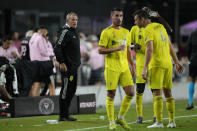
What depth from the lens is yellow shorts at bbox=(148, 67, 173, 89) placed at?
1052 centimetres

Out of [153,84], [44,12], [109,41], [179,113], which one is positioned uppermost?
[44,12]

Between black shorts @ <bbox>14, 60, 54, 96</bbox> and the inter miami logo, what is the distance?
146 centimetres

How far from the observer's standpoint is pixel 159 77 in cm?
1052

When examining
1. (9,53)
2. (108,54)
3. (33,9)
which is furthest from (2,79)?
(33,9)

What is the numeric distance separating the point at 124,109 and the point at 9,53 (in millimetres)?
5458

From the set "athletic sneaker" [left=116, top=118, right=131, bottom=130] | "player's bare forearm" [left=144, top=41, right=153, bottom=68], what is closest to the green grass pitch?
"athletic sneaker" [left=116, top=118, right=131, bottom=130]

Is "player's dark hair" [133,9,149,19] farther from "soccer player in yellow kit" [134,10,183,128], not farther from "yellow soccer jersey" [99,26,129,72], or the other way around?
"yellow soccer jersey" [99,26,129,72]

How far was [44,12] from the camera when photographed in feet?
82.9

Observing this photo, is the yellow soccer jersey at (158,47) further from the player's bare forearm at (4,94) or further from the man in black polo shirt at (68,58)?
the player's bare forearm at (4,94)

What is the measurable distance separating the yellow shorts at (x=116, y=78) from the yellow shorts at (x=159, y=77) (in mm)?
401

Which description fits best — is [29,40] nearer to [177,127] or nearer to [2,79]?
[2,79]

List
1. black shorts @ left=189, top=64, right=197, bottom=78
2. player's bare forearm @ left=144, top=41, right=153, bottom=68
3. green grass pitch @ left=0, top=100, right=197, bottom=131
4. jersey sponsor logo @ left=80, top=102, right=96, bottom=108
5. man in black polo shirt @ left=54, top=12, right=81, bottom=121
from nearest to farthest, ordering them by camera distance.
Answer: player's bare forearm @ left=144, top=41, right=153, bottom=68
green grass pitch @ left=0, top=100, right=197, bottom=131
man in black polo shirt @ left=54, top=12, right=81, bottom=121
jersey sponsor logo @ left=80, top=102, right=96, bottom=108
black shorts @ left=189, top=64, right=197, bottom=78

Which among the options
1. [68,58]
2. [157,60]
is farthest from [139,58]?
[68,58]

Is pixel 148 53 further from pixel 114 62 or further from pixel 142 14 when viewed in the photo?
pixel 142 14
